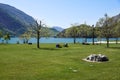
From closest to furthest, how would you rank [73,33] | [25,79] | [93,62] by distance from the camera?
[25,79]
[93,62]
[73,33]

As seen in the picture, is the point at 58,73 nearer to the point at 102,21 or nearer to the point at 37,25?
the point at 37,25

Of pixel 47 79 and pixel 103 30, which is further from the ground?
pixel 103 30

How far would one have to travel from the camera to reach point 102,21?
9706cm

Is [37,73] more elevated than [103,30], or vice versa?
[103,30]

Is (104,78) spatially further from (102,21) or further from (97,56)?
(102,21)

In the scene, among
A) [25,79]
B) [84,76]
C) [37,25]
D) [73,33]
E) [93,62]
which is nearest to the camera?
[25,79]

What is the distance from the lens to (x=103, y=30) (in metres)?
95.7

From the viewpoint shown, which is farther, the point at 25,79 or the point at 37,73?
the point at 37,73

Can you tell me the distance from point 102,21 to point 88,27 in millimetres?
57825

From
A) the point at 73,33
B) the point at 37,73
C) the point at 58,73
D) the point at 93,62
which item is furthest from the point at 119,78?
the point at 73,33

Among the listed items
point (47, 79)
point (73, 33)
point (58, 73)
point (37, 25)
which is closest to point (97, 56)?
point (58, 73)

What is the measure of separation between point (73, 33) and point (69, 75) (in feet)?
407

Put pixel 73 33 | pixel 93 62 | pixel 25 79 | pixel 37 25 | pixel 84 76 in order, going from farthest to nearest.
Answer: pixel 73 33, pixel 37 25, pixel 93 62, pixel 84 76, pixel 25 79

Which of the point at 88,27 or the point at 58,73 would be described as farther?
the point at 88,27
